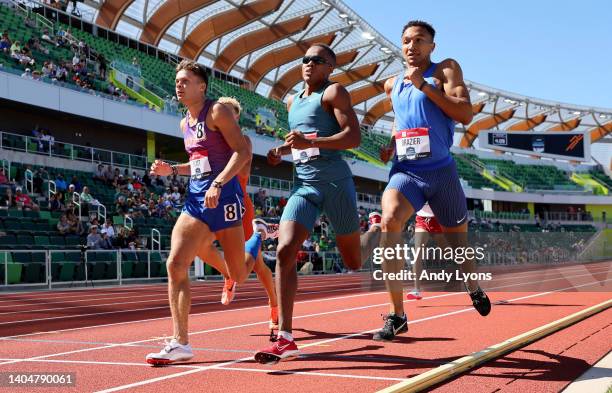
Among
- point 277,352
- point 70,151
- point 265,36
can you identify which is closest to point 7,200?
point 70,151

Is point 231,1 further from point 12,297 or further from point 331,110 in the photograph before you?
point 331,110

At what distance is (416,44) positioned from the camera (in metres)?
5.71

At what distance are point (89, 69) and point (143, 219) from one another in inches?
394

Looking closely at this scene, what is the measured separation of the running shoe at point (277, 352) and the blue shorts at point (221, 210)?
93cm

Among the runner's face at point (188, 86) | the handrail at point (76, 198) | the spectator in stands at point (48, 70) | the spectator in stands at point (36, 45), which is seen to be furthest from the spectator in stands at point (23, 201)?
the runner's face at point (188, 86)

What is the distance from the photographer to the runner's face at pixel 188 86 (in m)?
5.33

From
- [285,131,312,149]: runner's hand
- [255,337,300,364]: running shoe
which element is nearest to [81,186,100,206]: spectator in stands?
[285,131,312,149]: runner's hand

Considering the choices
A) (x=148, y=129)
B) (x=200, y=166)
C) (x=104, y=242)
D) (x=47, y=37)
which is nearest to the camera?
(x=200, y=166)

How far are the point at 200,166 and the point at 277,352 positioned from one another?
4.87 ft

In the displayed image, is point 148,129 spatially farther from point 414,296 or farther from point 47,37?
point 414,296

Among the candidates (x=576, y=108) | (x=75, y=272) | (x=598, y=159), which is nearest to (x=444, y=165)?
(x=75, y=272)

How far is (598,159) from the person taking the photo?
86875mm

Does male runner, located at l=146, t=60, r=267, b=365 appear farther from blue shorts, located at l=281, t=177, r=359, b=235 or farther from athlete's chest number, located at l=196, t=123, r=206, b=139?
blue shorts, located at l=281, t=177, r=359, b=235

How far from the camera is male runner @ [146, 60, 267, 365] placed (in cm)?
503
